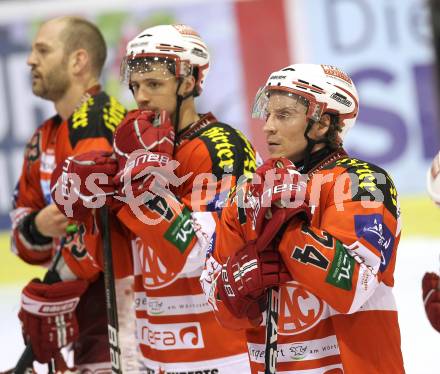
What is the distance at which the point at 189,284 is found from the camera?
3115mm

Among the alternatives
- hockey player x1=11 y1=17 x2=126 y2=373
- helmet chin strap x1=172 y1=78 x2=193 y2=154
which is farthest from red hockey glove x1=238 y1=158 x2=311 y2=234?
hockey player x1=11 y1=17 x2=126 y2=373

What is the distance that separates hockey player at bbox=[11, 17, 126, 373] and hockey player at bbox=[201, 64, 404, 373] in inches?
34.5

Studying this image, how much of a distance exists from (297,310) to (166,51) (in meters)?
1.04

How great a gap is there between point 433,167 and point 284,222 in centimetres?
40

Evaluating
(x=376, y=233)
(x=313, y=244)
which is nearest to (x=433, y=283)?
(x=376, y=233)

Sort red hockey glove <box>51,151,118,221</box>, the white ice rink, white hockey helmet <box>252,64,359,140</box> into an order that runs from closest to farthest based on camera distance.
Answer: white hockey helmet <box>252,64,359,140</box>, red hockey glove <box>51,151,118,221</box>, the white ice rink

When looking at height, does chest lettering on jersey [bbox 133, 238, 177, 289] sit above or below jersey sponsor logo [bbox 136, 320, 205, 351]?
above

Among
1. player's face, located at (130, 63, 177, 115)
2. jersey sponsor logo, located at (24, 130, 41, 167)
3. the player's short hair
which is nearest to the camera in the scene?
player's face, located at (130, 63, 177, 115)

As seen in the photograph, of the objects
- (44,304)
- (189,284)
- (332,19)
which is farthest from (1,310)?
(332,19)

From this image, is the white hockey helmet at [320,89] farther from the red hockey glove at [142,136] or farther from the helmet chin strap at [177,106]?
the helmet chin strap at [177,106]

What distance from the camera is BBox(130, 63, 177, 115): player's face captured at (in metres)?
3.22

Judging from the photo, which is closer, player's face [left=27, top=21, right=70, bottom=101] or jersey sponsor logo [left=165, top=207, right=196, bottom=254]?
jersey sponsor logo [left=165, top=207, right=196, bottom=254]

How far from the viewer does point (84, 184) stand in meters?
3.05

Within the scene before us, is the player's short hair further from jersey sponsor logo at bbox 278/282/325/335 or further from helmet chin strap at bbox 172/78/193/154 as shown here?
jersey sponsor logo at bbox 278/282/325/335
